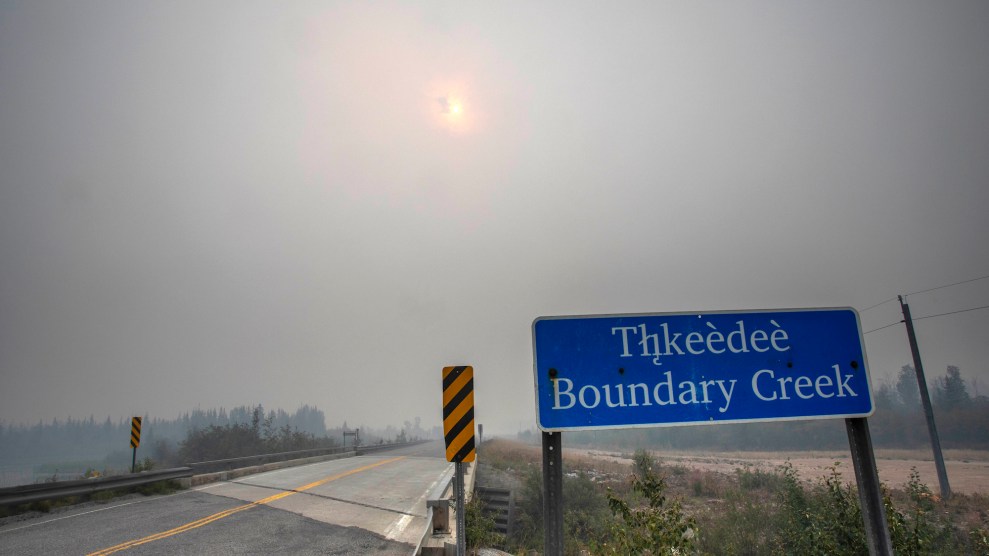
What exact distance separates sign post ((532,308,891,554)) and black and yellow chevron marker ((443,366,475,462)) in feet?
4.55

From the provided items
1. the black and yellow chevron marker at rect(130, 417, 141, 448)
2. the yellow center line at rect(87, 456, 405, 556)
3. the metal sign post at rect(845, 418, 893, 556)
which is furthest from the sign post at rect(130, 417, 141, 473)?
the metal sign post at rect(845, 418, 893, 556)

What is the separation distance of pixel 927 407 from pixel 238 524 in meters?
24.1

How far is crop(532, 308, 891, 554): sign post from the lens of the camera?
3227 mm

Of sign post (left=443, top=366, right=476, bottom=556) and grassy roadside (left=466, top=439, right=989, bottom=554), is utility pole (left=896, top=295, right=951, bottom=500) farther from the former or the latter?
sign post (left=443, top=366, right=476, bottom=556)

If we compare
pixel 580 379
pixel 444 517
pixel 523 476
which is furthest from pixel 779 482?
pixel 580 379

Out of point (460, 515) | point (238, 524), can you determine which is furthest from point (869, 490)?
point (238, 524)

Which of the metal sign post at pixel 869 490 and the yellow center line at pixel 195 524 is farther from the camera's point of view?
the yellow center line at pixel 195 524

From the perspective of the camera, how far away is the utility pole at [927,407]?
17.1 metres

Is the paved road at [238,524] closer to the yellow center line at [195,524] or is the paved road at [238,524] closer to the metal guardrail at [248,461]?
the yellow center line at [195,524]

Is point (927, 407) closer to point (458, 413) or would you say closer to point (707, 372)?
point (707, 372)

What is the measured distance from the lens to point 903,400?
93250 millimetres

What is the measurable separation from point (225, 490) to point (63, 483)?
4.13 m

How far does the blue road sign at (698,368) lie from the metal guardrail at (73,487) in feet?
44.4

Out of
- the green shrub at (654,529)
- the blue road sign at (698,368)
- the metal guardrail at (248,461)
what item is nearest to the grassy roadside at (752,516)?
the green shrub at (654,529)
